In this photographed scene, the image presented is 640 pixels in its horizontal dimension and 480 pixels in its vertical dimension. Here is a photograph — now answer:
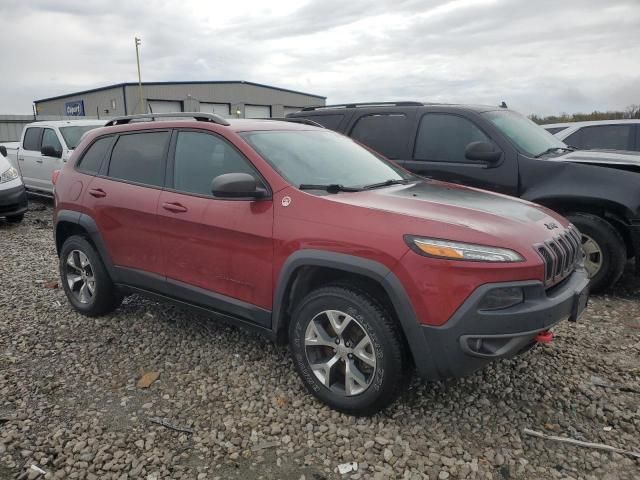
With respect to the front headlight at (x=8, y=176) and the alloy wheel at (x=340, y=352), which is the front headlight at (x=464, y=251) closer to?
the alloy wheel at (x=340, y=352)

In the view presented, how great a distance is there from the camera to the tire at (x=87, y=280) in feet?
14.2

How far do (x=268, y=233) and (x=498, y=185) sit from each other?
2938 millimetres

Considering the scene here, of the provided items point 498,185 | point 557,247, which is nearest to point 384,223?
point 557,247

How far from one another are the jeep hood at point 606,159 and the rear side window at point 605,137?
2.59 metres

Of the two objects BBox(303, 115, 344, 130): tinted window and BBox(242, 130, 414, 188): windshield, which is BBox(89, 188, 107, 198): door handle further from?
BBox(303, 115, 344, 130): tinted window

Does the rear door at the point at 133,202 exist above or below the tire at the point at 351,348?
above

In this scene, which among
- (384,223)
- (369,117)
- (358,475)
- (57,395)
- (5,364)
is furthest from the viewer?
(369,117)

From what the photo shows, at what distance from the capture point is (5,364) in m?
3.73

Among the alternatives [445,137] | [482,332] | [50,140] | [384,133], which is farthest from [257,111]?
[482,332]

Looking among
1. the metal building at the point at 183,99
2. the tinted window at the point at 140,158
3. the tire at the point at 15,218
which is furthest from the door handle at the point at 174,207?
the metal building at the point at 183,99

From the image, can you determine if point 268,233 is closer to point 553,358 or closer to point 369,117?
point 553,358

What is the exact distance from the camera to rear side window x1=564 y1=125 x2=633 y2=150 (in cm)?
798

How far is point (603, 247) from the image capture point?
4816 millimetres

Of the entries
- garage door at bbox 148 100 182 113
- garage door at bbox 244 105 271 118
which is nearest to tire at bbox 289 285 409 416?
garage door at bbox 148 100 182 113
